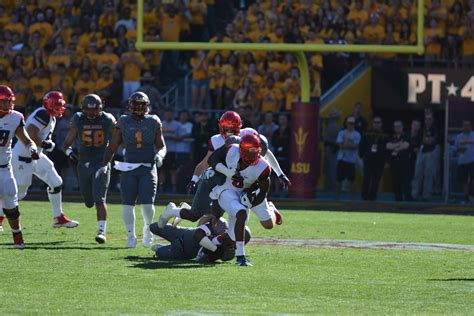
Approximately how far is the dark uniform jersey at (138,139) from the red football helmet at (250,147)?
197 centimetres

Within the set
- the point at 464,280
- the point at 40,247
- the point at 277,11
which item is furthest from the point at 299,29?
the point at 464,280

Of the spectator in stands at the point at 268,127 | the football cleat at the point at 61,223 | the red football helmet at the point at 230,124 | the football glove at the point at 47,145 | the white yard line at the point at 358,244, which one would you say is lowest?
the white yard line at the point at 358,244

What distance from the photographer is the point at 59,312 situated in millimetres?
8281

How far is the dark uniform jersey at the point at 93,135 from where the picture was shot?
1416 cm

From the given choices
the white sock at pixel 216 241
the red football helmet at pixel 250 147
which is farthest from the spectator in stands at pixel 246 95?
the red football helmet at pixel 250 147

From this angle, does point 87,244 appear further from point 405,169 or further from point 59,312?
point 405,169

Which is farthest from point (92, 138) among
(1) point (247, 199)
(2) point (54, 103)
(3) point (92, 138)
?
(1) point (247, 199)

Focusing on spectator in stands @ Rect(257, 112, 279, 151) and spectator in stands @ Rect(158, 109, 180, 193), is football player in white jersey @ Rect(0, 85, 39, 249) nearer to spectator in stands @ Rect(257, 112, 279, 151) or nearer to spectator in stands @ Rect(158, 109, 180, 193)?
spectator in stands @ Rect(158, 109, 180, 193)

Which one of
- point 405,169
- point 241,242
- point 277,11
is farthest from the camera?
point 277,11

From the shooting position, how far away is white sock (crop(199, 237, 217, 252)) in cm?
1161

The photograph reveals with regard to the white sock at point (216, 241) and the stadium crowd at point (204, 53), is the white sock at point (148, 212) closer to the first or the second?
the white sock at point (216, 241)

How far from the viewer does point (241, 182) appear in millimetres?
11719

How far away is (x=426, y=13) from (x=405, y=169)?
3117mm

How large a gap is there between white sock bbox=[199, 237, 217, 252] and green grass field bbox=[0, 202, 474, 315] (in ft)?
0.73
